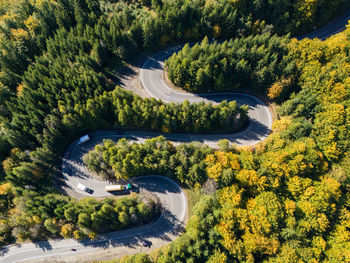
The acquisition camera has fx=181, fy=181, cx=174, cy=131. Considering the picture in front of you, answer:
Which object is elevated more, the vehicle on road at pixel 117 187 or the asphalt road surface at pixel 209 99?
the asphalt road surface at pixel 209 99

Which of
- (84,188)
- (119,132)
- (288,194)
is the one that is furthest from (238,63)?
(84,188)

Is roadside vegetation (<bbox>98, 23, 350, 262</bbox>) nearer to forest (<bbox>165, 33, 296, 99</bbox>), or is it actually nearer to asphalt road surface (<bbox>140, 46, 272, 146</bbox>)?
asphalt road surface (<bbox>140, 46, 272, 146</bbox>)

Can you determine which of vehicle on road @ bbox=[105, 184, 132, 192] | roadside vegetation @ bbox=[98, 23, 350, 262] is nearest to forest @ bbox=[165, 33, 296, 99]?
roadside vegetation @ bbox=[98, 23, 350, 262]

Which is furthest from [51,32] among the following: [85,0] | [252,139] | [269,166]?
[269,166]

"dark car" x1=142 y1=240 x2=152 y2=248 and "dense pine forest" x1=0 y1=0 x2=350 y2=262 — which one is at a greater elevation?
"dense pine forest" x1=0 y1=0 x2=350 y2=262

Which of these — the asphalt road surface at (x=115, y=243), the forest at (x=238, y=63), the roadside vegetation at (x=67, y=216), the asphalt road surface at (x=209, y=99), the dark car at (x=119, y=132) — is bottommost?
the asphalt road surface at (x=115, y=243)

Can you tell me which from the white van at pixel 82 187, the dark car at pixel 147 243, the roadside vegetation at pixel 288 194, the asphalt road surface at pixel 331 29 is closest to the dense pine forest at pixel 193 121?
the roadside vegetation at pixel 288 194

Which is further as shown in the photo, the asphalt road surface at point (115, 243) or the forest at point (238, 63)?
the forest at point (238, 63)

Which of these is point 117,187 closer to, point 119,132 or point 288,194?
point 119,132

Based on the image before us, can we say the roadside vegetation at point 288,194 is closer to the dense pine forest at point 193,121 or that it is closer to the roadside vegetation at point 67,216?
the dense pine forest at point 193,121
